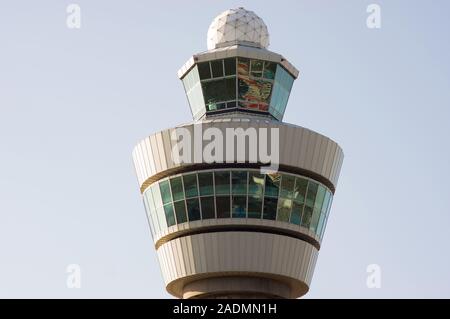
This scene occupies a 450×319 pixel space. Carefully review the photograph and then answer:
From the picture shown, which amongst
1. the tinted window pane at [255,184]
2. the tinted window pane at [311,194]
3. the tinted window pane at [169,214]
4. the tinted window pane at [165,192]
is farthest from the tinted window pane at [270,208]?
the tinted window pane at [165,192]

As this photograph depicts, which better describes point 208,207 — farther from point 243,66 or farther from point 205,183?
point 243,66

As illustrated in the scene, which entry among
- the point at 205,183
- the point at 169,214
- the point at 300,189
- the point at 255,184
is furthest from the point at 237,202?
the point at 169,214

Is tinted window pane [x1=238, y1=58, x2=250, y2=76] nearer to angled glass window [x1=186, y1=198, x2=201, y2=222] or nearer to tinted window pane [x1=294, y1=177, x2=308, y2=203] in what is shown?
A: tinted window pane [x1=294, y1=177, x2=308, y2=203]

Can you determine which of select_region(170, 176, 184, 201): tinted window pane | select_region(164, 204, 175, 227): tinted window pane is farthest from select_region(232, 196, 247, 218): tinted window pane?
select_region(164, 204, 175, 227): tinted window pane

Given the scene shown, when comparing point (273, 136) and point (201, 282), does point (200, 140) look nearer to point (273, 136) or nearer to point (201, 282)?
point (273, 136)
